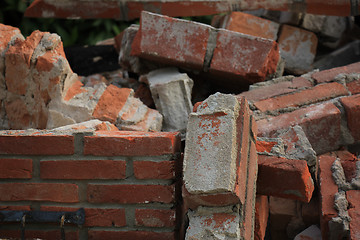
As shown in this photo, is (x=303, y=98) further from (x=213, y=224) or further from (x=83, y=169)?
(x=83, y=169)

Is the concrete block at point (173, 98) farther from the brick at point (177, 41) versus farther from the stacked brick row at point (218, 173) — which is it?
the stacked brick row at point (218, 173)

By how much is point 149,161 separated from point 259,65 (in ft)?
4.28

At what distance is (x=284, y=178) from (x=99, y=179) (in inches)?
29.9

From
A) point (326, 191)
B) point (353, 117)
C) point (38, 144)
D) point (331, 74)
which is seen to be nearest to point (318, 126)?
point (353, 117)

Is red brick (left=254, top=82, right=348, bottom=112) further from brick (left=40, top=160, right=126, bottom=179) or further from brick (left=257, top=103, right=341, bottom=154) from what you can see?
brick (left=40, top=160, right=126, bottom=179)

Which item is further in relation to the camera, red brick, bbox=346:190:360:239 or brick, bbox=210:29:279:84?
brick, bbox=210:29:279:84

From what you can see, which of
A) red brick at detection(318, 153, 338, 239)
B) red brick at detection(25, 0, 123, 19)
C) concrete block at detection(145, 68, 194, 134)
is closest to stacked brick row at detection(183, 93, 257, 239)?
red brick at detection(318, 153, 338, 239)

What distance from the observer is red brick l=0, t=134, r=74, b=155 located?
72.7 inches

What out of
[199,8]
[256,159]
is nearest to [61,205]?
[256,159]

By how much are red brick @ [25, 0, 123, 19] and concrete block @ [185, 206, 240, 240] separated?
2454mm

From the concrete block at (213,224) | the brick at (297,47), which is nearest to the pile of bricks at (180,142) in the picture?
the concrete block at (213,224)

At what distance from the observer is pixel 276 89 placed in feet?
9.20

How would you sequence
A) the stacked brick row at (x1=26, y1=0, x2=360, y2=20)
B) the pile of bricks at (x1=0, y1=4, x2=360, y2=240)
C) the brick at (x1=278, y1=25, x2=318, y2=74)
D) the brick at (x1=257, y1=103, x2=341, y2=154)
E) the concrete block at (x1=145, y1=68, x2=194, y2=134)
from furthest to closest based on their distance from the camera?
the brick at (x1=278, y1=25, x2=318, y2=74), the stacked brick row at (x1=26, y1=0, x2=360, y2=20), the concrete block at (x1=145, y1=68, x2=194, y2=134), the brick at (x1=257, y1=103, x2=341, y2=154), the pile of bricks at (x1=0, y1=4, x2=360, y2=240)

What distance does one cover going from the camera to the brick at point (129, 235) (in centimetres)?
185
